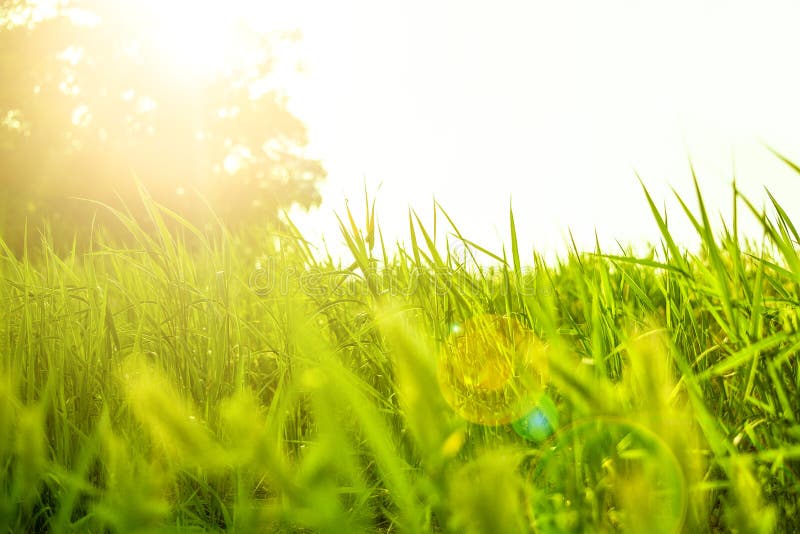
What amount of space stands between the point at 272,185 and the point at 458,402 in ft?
48.4

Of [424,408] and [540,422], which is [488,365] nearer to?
[540,422]

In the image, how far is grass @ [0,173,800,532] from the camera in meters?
0.66

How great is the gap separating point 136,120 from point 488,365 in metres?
14.8

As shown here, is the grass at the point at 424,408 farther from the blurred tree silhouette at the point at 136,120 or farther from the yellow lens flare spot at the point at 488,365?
the blurred tree silhouette at the point at 136,120

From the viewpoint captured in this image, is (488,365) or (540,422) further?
(488,365)

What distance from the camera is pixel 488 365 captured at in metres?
1.41

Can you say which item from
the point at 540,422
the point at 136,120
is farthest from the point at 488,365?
the point at 136,120

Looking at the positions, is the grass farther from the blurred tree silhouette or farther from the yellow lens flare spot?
the blurred tree silhouette

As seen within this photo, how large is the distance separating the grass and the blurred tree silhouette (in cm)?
1121

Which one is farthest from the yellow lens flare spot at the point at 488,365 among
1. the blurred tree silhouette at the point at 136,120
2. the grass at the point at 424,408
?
the blurred tree silhouette at the point at 136,120

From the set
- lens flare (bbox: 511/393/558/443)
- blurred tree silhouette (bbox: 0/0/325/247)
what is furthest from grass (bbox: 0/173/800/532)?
blurred tree silhouette (bbox: 0/0/325/247)

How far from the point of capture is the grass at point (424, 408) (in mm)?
663

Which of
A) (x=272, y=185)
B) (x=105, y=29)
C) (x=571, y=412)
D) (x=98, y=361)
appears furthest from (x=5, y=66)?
(x=571, y=412)

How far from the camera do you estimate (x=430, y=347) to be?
134 cm
